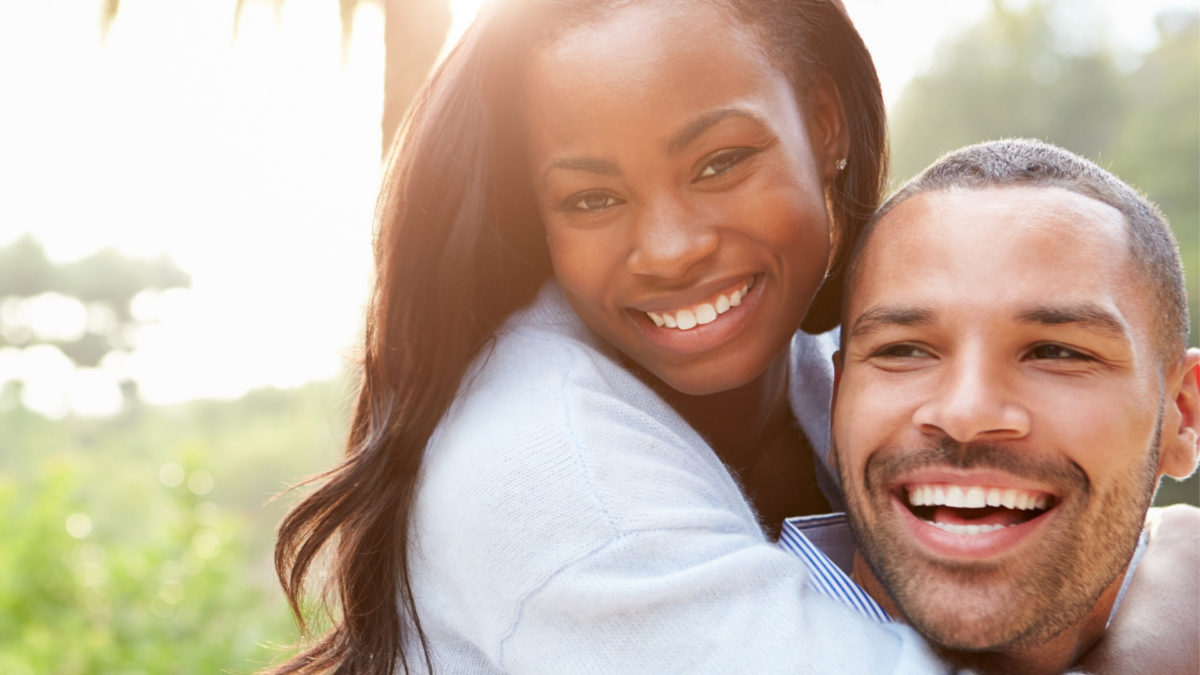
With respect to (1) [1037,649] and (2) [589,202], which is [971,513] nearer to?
(1) [1037,649]

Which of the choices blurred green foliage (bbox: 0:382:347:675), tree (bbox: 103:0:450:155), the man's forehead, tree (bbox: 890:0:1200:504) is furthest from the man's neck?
tree (bbox: 890:0:1200:504)

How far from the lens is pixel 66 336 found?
1212cm

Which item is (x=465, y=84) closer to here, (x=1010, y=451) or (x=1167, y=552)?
(x=1010, y=451)

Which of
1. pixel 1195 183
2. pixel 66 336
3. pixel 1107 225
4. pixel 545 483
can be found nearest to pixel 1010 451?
pixel 1107 225

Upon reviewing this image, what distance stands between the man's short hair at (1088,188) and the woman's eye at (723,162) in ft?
0.92

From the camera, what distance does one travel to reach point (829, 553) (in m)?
2.29

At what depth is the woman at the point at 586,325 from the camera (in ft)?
5.87

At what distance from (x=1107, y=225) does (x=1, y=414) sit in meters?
9.74

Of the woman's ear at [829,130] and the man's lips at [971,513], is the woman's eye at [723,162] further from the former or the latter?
the man's lips at [971,513]

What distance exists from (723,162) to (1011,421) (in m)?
0.75

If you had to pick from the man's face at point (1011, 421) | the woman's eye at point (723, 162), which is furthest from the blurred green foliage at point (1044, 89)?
the man's face at point (1011, 421)

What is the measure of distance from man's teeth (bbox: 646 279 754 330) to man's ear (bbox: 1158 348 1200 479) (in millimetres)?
777

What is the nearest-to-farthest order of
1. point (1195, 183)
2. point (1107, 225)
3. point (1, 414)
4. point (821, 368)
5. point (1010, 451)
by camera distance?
point (1010, 451)
point (1107, 225)
point (821, 368)
point (1, 414)
point (1195, 183)

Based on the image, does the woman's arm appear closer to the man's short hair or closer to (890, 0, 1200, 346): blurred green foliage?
the man's short hair
